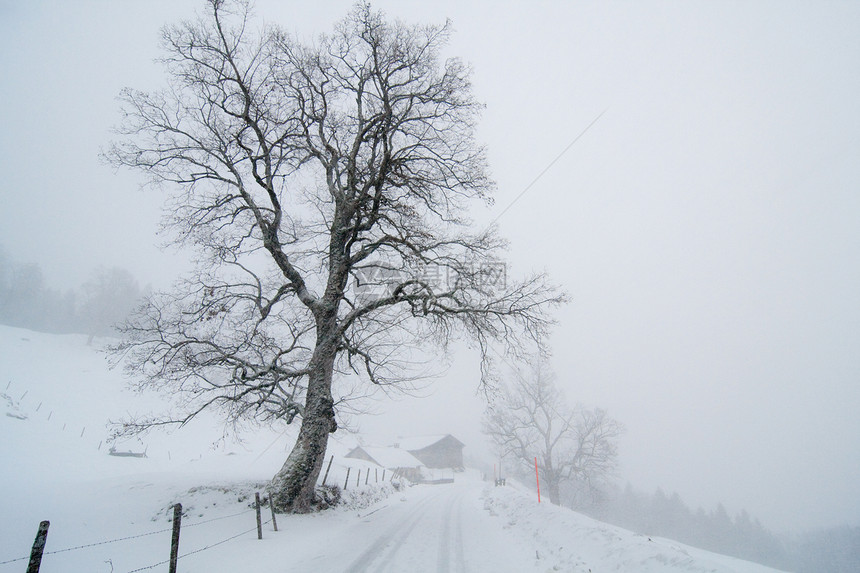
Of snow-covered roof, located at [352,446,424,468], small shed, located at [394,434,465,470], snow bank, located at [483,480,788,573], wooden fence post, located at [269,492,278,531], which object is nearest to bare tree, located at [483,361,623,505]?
snow bank, located at [483,480,788,573]

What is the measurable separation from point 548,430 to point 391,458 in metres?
30.6

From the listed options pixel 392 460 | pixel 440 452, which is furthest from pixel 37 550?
pixel 440 452

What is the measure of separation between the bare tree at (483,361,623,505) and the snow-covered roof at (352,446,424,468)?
23972 millimetres

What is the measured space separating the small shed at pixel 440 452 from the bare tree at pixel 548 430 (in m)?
36.2

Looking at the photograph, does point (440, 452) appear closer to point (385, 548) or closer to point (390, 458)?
point (390, 458)

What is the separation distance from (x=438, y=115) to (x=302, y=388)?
385 inches

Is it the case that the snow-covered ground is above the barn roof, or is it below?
above

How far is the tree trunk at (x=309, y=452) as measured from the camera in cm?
937

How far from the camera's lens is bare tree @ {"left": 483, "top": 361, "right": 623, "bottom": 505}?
2794cm

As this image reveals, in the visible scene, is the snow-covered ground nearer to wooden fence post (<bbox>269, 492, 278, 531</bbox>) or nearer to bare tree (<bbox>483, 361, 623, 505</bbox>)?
Answer: wooden fence post (<bbox>269, 492, 278, 531</bbox>)

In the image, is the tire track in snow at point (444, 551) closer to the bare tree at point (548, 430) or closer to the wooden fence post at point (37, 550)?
the wooden fence post at point (37, 550)

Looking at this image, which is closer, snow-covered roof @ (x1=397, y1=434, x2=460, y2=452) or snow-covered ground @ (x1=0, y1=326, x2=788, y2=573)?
snow-covered ground @ (x1=0, y1=326, x2=788, y2=573)

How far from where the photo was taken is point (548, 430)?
28250 mm

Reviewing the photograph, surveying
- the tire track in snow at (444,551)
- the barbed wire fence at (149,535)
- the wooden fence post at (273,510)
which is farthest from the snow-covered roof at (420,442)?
the barbed wire fence at (149,535)
